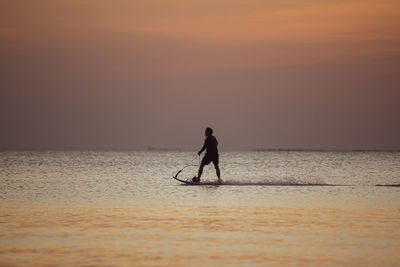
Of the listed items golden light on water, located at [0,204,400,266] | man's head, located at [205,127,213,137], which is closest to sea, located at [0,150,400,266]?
golden light on water, located at [0,204,400,266]

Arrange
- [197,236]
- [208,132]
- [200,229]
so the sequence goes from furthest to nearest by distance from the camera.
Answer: [208,132], [200,229], [197,236]

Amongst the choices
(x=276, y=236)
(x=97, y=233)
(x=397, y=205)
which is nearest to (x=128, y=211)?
(x=97, y=233)

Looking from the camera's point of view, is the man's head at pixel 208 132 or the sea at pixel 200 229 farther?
the man's head at pixel 208 132

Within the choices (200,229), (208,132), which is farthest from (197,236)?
(208,132)

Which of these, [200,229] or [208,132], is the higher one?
[208,132]

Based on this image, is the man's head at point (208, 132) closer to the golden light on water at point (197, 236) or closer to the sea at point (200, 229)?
the sea at point (200, 229)

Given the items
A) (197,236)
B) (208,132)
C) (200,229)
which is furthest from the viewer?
(208,132)

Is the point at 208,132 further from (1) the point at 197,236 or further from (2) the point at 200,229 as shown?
(1) the point at 197,236

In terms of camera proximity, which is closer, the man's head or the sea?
the sea

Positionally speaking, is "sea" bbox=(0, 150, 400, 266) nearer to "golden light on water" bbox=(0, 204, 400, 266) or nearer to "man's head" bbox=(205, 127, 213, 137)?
"golden light on water" bbox=(0, 204, 400, 266)

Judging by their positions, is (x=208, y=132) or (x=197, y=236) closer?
(x=197, y=236)

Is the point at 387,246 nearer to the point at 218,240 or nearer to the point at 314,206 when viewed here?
the point at 218,240

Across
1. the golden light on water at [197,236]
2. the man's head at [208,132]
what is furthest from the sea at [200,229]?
the man's head at [208,132]

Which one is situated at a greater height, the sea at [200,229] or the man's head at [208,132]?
the man's head at [208,132]
